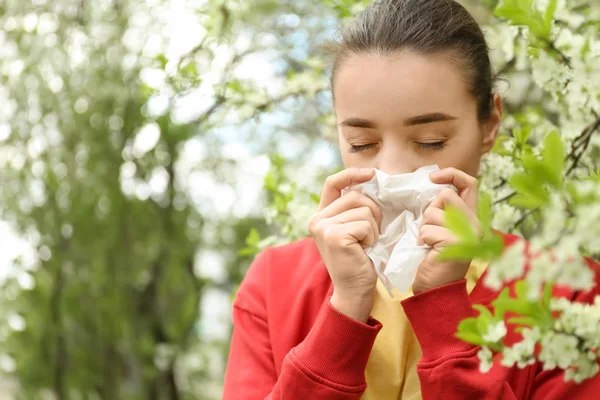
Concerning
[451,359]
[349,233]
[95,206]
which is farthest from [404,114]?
[95,206]

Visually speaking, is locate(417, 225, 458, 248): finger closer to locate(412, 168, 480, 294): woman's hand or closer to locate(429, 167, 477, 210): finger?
locate(412, 168, 480, 294): woman's hand

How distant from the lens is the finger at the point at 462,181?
146 centimetres

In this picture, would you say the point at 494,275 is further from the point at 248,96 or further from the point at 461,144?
the point at 248,96

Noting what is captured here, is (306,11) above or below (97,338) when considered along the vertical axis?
above

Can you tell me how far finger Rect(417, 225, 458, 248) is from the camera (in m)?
1.35

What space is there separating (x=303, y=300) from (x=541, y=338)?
0.73m

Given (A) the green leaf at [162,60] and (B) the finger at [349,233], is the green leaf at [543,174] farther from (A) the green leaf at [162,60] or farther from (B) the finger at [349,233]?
(A) the green leaf at [162,60]

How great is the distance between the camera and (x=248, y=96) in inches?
107

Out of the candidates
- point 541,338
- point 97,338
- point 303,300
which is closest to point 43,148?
point 97,338

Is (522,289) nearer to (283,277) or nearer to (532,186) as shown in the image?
(532,186)

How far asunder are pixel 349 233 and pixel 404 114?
254 millimetres

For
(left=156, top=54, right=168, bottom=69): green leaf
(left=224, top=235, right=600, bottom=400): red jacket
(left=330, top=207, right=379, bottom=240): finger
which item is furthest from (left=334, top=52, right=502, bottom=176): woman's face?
(left=156, top=54, right=168, bottom=69): green leaf

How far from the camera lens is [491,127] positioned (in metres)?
1.71

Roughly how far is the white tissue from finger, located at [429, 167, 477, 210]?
0.04 ft
